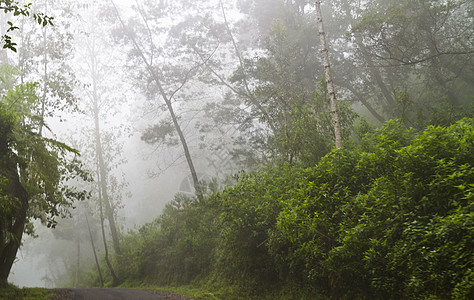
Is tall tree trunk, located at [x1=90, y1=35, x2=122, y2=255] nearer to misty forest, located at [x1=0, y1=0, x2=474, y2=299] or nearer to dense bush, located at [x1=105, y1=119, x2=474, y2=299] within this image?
misty forest, located at [x1=0, y1=0, x2=474, y2=299]

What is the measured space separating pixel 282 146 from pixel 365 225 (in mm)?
6136

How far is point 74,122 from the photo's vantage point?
77.5 feet

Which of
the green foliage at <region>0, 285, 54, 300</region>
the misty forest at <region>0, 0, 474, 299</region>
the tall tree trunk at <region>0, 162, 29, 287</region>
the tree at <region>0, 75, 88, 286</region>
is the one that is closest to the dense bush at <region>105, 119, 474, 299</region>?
the misty forest at <region>0, 0, 474, 299</region>

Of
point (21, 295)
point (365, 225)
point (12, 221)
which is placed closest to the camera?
point (365, 225)

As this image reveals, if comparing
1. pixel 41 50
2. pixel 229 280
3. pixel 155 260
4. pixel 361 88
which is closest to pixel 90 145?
pixel 41 50

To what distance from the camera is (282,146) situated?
10.9m

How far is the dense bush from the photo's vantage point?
4.01 metres

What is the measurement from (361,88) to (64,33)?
1667 cm

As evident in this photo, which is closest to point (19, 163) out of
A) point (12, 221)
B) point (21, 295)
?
point (12, 221)

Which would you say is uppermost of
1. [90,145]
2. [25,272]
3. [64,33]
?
[64,33]

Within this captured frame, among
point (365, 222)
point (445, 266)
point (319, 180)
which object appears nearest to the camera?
point (445, 266)

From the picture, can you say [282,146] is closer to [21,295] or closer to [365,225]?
[365,225]

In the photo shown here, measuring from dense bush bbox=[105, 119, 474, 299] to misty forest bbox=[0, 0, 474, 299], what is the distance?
32 mm

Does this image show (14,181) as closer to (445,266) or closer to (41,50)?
(41,50)
